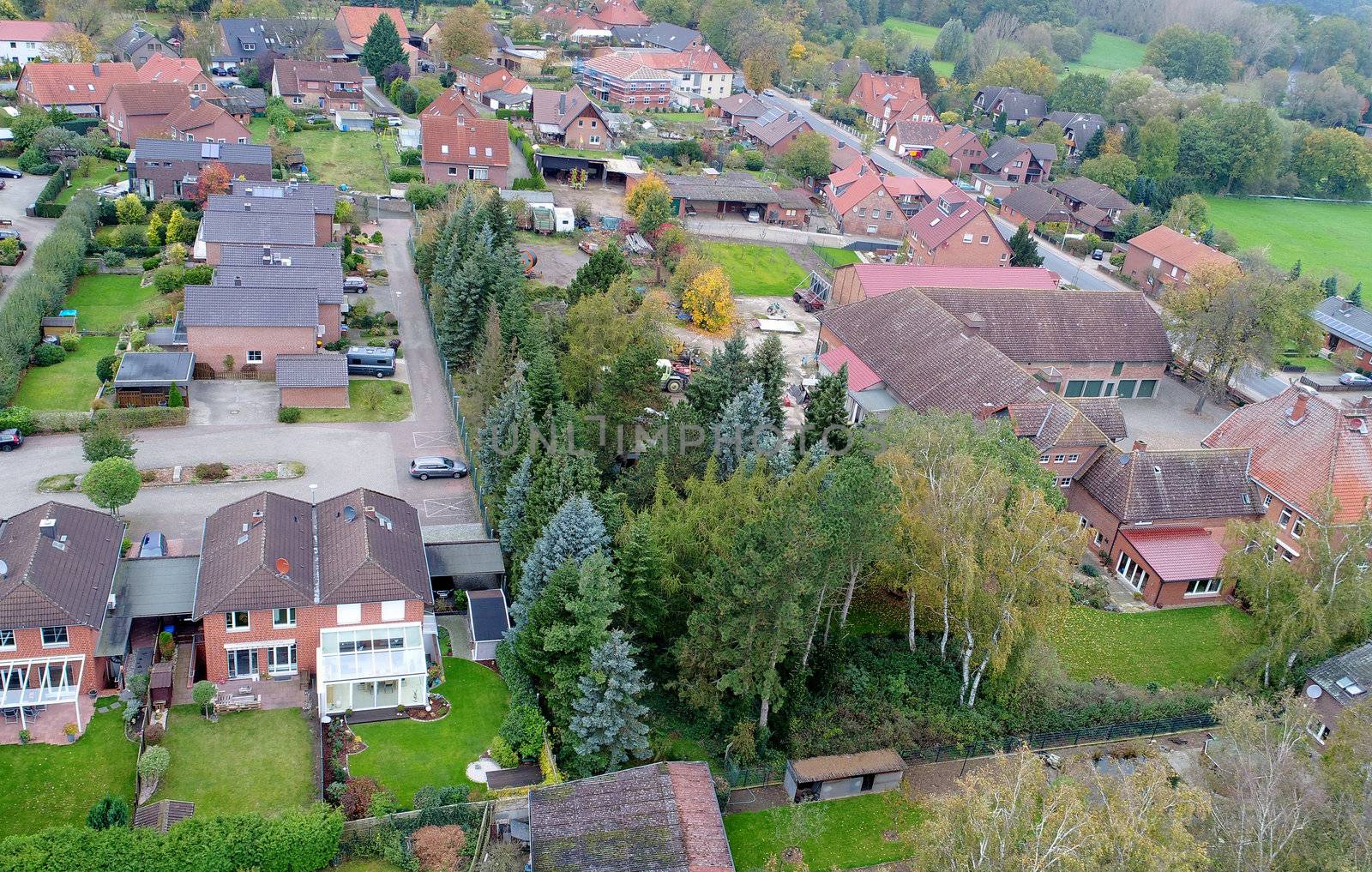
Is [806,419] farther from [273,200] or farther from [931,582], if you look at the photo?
[273,200]

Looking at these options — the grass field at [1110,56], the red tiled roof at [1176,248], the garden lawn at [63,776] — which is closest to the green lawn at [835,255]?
the red tiled roof at [1176,248]

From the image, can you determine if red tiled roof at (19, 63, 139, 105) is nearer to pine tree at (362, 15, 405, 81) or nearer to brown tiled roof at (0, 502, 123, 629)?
pine tree at (362, 15, 405, 81)

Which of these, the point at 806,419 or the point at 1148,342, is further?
the point at 1148,342

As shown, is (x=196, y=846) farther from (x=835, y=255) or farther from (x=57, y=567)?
(x=835, y=255)

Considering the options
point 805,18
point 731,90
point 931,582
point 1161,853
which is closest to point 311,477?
point 931,582

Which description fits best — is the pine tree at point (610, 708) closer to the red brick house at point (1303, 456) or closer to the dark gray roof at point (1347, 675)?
the dark gray roof at point (1347, 675)

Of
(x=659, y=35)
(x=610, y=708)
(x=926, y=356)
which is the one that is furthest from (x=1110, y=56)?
(x=610, y=708)
